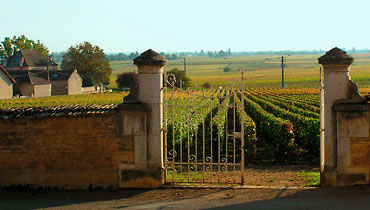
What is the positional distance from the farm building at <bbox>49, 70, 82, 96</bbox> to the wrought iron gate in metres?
56.5

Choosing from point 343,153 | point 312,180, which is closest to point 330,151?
point 343,153

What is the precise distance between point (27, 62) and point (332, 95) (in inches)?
3507

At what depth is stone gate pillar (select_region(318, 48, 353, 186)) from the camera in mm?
8312

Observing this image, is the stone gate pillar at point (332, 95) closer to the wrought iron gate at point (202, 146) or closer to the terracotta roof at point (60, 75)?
the wrought iron gate at point (202, 146)

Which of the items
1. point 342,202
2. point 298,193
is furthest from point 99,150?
point 342,202

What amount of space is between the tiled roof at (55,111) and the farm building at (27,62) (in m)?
83.9

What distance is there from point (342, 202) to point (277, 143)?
8052 millimetres

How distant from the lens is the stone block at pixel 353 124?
831cm

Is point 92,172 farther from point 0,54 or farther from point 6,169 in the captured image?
point 0,54

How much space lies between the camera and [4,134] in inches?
353

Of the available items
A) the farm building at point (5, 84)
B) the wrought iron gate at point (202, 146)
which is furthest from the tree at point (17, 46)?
the wrought iron gate at point (202, 146)

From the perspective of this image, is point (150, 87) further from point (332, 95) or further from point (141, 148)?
point (332, 95)

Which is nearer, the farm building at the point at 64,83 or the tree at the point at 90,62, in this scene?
the farm building at the point at 64,83

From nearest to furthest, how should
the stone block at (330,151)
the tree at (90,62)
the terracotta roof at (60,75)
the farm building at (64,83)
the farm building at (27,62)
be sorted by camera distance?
the stone block at (330,151)
the farm building at (64,83)
the terracotta roof at (60,75)
the farm building at (27,62)
the tree at (90,62)
